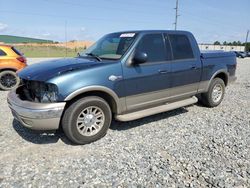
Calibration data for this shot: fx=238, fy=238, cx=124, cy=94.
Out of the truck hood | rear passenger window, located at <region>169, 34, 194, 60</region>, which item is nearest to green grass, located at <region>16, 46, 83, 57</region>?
rear passenger window, located at <region>169, 34, 194, 60</region>

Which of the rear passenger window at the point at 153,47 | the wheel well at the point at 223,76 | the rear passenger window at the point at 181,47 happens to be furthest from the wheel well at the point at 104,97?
the wheel well at the point at 223,76

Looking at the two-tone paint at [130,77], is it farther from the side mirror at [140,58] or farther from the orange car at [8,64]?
the orange car at [8,64]

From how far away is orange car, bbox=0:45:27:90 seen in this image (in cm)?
810

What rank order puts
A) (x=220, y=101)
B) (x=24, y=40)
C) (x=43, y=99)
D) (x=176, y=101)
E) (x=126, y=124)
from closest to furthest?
(x=43, y=99), (x=126, y=124), (x=176, y=101), (x=220, y=101), (x=24, y=40)

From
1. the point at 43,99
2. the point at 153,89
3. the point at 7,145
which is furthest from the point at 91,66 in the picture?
the point at 7,145

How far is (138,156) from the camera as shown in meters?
3.62

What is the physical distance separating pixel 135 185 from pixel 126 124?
2135 mm

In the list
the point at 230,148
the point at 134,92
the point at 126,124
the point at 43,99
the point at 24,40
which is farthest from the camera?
the point at 24,40

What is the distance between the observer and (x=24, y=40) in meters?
70.9

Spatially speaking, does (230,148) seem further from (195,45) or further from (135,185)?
(195,45)

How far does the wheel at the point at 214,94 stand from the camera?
6082 millimetres

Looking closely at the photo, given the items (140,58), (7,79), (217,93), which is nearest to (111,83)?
(140,58)

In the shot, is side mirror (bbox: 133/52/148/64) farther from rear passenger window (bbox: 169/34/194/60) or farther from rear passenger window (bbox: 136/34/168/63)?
rear passenger window (bbox: 169/34/194/60)

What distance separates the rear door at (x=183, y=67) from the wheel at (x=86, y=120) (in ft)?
5.55
